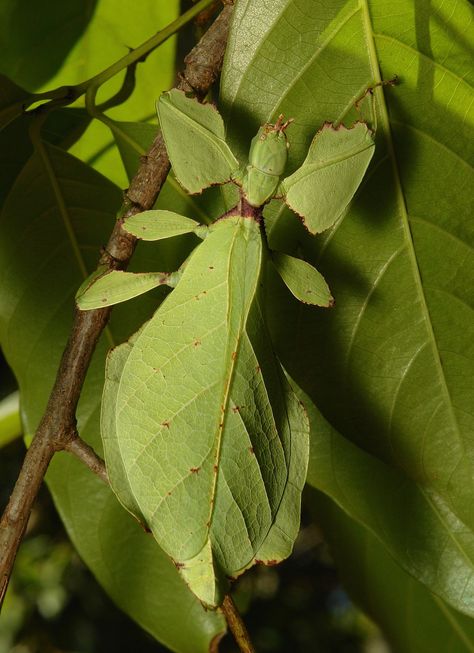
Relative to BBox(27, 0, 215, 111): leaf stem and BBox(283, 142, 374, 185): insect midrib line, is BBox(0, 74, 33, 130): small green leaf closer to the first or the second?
BBox(27, 0, 215, 111): leaf stem

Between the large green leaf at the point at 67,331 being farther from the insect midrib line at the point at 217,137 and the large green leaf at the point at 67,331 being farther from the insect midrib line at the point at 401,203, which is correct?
the insect midrib line at the point at 401,203

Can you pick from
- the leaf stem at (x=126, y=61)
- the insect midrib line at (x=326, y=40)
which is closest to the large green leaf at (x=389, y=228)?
the insect midrib line at (x=326, y=40)

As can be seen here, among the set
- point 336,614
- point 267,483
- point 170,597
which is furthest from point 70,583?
point 267,483

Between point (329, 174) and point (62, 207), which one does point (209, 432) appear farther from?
point (62, 207)

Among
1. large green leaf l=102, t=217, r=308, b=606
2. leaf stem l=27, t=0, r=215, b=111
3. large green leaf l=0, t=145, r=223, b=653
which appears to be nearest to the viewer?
large green leaf l=102, t=217, r=308, b=606

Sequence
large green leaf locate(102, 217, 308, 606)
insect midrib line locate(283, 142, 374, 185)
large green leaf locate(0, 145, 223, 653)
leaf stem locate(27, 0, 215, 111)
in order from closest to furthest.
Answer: large green leaf locate(102, 217, 308, 606) → insect midrib line locate(283, 142, 374, 185) → leaf stem locate(27, 0, 215, 111) → large green leaf locate(0, 145, 223, 653)

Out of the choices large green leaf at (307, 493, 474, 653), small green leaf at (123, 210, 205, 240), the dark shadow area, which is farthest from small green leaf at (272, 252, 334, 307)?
the dark shadow area
